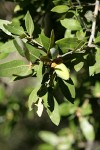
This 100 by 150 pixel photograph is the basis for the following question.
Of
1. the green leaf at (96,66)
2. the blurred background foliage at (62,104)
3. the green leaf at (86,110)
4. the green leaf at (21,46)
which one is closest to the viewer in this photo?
the green leaf at (21,46)

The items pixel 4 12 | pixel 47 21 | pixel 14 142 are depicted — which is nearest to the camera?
pixel 47 21

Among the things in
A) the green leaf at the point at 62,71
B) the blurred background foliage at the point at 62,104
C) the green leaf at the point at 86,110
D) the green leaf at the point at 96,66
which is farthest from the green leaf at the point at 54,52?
the green leaf at the point at 86,110

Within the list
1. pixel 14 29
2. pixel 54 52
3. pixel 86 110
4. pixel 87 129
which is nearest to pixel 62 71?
pixel 54 52

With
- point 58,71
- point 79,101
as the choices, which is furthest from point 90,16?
point 79,101

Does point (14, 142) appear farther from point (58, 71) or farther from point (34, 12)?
point (58, 71)

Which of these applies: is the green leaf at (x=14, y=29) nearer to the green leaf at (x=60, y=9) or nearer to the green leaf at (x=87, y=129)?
the green leaf at (x=60, y=9)

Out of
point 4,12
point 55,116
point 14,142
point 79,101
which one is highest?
point 4,12
